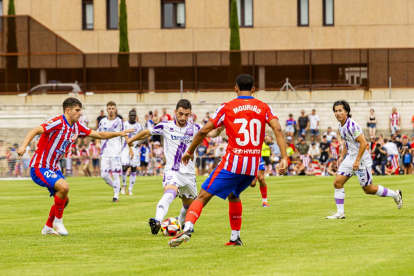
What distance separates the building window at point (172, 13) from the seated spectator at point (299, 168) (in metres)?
23.2

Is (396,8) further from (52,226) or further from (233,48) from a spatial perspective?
(52,226)

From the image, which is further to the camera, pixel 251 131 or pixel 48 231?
pixel 48 231

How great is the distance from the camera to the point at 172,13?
5944 centimetres

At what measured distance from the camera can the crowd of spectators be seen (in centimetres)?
3781

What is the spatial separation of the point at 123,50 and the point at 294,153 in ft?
60.2

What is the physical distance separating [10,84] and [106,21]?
1273 centimetres

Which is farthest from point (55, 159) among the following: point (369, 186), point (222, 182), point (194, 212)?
point (369, 186)

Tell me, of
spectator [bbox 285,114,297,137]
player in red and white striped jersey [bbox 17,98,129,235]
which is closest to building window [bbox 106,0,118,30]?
spectator [bbox 285,114,297,137]

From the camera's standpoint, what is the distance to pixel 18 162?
38500 mm

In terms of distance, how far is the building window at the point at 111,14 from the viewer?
5928 centimetres

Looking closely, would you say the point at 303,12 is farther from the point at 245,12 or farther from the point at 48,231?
the point at 48,231

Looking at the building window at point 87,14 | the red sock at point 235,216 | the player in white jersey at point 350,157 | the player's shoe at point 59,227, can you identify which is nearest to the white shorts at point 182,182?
the player's shoe at point 59,227

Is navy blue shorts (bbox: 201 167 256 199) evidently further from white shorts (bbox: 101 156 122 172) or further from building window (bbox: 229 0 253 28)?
building window (bbox: 229 0 253 28)

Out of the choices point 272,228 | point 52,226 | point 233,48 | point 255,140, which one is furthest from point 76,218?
point 233,48
